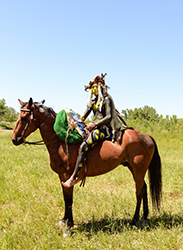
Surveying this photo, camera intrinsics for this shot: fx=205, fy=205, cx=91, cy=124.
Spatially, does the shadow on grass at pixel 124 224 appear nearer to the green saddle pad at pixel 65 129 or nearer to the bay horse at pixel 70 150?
the bay horse at pixel 70 150

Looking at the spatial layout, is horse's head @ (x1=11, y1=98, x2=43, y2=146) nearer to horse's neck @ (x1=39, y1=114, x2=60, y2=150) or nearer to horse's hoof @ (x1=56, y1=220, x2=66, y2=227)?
horse's neck @ (x1=39, y1=114, x2=60, y2=150)

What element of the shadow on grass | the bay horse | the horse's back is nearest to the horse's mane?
the bay horse

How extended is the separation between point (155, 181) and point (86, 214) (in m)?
1.78

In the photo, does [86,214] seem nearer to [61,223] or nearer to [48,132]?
[61,223]

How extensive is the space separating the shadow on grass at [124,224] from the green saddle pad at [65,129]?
69.8 inches

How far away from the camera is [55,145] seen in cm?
414

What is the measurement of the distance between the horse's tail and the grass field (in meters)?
0.36

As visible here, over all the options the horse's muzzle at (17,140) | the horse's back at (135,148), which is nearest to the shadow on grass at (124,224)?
the horse's back at (135,148)

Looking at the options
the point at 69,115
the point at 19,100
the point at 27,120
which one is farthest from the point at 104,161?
the point at 19,100

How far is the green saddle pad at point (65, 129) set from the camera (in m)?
4.03

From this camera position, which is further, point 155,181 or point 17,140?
point 155,181

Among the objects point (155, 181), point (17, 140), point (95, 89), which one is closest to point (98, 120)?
point (95, 89)

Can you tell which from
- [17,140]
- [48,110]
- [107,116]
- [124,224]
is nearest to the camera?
[17,140]

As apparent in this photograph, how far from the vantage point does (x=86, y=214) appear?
4758 millimetres
